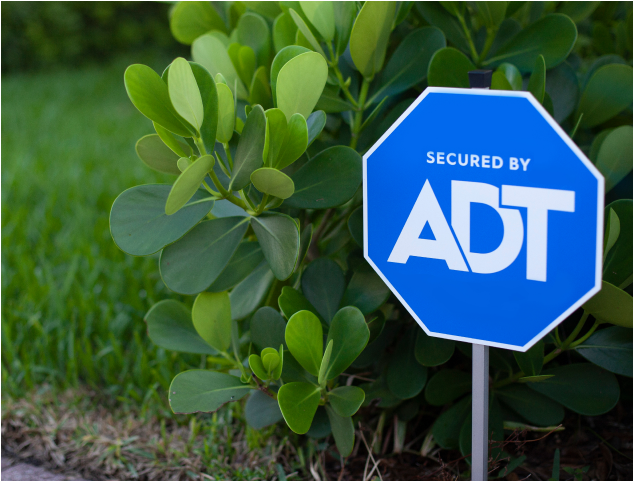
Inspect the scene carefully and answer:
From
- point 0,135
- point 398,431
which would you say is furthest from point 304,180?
point 0,135

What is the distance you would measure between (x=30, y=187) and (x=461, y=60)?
8.36 feet

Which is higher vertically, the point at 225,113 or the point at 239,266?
the point at 225,113

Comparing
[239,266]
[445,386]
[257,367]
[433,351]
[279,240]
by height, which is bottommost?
[445,386]

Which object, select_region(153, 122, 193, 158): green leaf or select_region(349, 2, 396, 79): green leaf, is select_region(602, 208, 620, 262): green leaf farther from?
select_region(153, 122, 193, 158): green leaf

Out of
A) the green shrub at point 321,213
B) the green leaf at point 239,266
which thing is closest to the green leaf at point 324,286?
the green shrub at point 321,213

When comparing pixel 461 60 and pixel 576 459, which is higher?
pixel 461 60

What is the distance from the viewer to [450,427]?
1.27 meters

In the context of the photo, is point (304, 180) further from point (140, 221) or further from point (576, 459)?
point (576, 459)

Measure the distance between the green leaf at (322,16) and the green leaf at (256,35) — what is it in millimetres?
195

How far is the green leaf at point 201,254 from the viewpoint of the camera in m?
1.05

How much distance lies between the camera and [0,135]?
4.03 metres

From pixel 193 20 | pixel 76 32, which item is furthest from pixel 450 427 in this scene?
pixel 76 32

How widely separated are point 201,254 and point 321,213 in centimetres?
39

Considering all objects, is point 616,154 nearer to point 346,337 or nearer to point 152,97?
point 346,337
